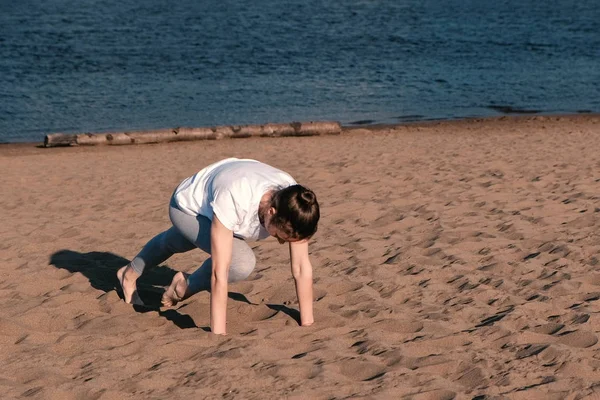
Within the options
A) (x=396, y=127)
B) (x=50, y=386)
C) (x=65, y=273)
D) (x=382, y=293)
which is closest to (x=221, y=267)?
(x=50, y=386)

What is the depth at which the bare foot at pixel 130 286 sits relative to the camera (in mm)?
5754

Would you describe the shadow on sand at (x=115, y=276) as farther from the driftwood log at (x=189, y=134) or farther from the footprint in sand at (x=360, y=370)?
the driftwood log at (x=189, y=134)

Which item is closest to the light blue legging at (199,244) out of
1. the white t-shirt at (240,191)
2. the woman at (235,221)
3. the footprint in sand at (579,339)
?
the woman at (235,221)

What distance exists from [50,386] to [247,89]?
18723 millimetres

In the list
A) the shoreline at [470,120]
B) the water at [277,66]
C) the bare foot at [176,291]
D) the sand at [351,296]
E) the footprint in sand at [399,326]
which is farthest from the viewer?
the water at [277,66]

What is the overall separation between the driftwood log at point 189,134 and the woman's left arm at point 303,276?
1085cm

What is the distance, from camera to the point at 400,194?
9094 mm

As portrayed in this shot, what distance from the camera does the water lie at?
20.0 m

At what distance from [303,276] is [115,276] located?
220 centimetres

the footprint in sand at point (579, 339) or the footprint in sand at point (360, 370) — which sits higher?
the footprint in sand at point (579, 339)

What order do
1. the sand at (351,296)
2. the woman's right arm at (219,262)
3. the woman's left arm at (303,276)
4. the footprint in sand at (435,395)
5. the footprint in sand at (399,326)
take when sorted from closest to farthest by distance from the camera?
1. the footprint in sand at (435,395)
2. the sand at (351,296)
3. the woman's right arm at (219,262)
4. the woman's left arm at (303,276)
5. the footprint in sand at (399,326)

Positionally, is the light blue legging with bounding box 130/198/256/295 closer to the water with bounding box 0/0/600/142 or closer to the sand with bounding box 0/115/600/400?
the sand with bounding box 0/115/600/400

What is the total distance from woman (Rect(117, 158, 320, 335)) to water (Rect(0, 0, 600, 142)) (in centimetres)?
1290

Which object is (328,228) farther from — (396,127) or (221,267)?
(396,127)
